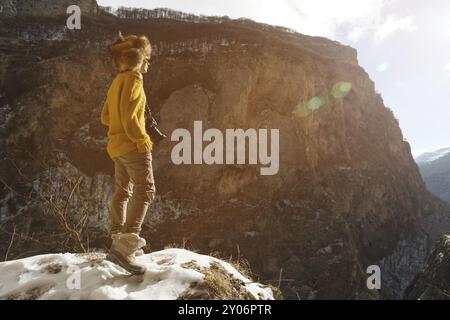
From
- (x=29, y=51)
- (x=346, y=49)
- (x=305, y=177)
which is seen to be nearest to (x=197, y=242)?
(x=305, y=177)

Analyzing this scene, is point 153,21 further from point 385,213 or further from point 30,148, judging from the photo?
point 385,213

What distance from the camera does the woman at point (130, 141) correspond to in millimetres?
3826

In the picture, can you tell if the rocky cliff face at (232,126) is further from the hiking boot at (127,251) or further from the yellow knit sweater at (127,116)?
the yellow knit sweater at (127,116)

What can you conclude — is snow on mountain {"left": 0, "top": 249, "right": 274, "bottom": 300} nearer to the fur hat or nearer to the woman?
the woman

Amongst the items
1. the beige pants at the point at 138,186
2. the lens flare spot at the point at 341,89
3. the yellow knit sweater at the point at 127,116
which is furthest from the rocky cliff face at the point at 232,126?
the yellow knit sweater at the point at 127,116

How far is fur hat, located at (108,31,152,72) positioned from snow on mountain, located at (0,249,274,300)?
1729 millimetres

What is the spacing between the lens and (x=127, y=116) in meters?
3.82

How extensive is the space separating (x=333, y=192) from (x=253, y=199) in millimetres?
7785

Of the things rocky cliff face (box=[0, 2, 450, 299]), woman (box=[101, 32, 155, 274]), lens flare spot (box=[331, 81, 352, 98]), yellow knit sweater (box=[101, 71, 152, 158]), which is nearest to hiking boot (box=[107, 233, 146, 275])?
woman (box=[101, 32, 155, 274])

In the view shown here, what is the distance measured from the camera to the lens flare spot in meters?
44.9

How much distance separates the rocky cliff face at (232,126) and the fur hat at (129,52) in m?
23.7

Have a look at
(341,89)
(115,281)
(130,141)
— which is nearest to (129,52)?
(130,141)

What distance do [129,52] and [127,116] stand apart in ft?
1.89
